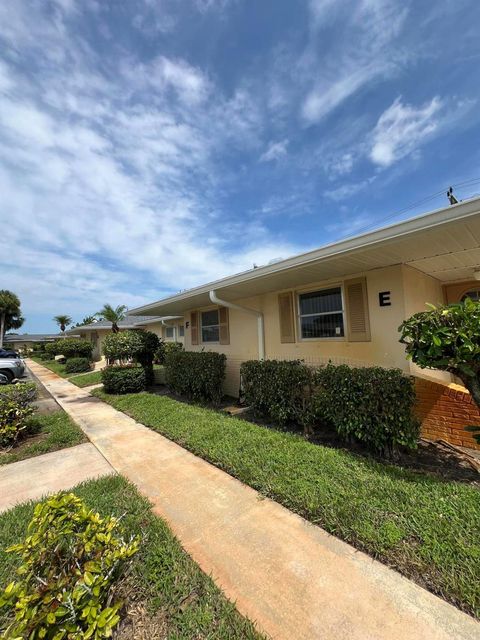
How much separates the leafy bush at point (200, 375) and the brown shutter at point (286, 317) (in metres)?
1.75

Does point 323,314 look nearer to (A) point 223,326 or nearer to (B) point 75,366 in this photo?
(A) point 223,326

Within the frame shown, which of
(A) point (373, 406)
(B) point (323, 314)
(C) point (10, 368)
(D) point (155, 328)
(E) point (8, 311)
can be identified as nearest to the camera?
(A) point (373, 406)

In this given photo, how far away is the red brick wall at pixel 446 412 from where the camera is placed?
13.5 ft

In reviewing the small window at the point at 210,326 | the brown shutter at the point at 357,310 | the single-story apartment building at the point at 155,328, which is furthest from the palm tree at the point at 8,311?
the brown shutter at the point at 357,310

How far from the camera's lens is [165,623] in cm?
171

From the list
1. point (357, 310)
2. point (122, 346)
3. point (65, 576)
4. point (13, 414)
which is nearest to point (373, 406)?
point (357, 310)

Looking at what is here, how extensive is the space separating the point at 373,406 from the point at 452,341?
132cm

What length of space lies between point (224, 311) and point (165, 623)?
23.1ft

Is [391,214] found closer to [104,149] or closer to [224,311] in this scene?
[224,311]

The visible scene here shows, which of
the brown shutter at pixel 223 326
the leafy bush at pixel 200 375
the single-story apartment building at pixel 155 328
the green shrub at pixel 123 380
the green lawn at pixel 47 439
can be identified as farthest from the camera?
the single-story apartment building at pixel 155 328

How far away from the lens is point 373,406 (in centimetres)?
378

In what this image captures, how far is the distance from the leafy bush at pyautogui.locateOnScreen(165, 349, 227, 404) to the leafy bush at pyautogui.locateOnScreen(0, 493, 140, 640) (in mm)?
5057

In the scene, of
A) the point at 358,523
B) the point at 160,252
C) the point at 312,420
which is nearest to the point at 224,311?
the point at 312,420

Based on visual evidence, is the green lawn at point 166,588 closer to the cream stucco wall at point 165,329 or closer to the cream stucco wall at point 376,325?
the cream stucco wall at point 376,325
